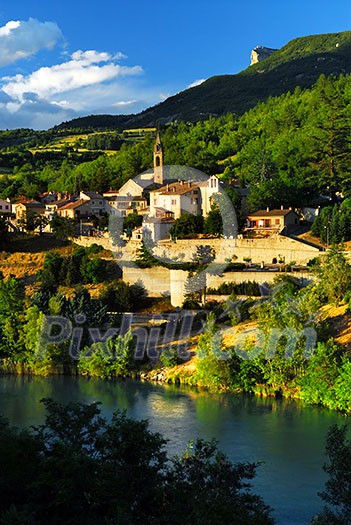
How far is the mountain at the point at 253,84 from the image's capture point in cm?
10794

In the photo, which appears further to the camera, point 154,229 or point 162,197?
point 162,197

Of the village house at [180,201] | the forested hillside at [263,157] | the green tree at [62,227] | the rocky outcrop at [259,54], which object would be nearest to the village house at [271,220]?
the forested hillside at [263,157]

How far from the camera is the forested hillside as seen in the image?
1533 inches

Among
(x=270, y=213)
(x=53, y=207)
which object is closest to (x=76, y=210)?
(x=53, y=207)

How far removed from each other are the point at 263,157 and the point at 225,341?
20417mm

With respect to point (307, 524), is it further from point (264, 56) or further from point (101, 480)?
point (264, 56)

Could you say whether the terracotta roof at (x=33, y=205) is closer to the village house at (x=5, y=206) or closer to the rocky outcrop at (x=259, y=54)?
the village house at (x=5, y=206)

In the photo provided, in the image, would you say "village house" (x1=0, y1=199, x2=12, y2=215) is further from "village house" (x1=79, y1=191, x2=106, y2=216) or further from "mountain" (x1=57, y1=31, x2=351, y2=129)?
"mountain" (x1=57, y1=31, x2=351, y2=129)

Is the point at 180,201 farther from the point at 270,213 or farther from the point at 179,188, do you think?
the point at 270,213

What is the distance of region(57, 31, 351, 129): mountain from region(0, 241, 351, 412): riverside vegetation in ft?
236

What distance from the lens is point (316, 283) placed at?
89.3 ft

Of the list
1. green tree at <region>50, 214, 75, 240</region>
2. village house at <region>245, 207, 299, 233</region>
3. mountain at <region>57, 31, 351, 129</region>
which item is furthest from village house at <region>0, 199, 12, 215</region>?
mountain at <region>57, 31, 351, 129</region>

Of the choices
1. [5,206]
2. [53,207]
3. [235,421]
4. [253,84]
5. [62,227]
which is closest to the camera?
[235,421]

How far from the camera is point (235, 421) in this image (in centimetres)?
1977
